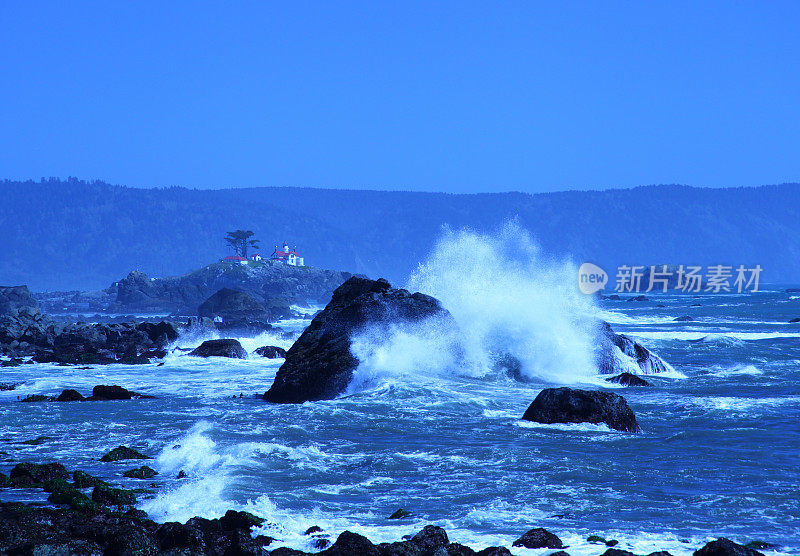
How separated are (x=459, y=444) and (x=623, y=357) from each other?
12.7m

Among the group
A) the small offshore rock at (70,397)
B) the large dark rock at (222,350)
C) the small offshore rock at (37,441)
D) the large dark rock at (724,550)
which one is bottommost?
the small offshore rock at (37,441)

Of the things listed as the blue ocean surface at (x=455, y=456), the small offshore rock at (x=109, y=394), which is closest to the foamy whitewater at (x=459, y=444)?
the blue ocean surface at (x=455, y=456)

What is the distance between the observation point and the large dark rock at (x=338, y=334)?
68.9ft

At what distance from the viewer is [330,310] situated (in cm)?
2375

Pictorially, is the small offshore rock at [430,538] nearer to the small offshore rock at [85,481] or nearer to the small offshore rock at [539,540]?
the small offshore rock at [539,540]

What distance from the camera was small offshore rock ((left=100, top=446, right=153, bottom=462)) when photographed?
14188 mm

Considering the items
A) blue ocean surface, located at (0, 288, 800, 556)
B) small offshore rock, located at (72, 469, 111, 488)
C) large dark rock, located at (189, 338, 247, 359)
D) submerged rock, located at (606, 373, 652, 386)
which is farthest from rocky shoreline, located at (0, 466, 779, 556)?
large dark rock, located at (189, 338, 247, 359)

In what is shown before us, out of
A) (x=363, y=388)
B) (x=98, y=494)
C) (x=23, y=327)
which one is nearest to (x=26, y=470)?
(x=98, y=494)

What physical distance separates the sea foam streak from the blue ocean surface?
0.62 m

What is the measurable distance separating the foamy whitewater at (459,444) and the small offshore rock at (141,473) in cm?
16

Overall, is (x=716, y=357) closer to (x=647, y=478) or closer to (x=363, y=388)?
(x=363, y=388)

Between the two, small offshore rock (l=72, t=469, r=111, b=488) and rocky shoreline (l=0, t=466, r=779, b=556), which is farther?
small offshore rock (l=72, t=469, r=111, b=488)

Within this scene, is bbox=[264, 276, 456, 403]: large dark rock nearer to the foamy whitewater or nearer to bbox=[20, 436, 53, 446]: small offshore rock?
the foamy whitewater

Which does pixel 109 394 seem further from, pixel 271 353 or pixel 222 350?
pixel 271 353
